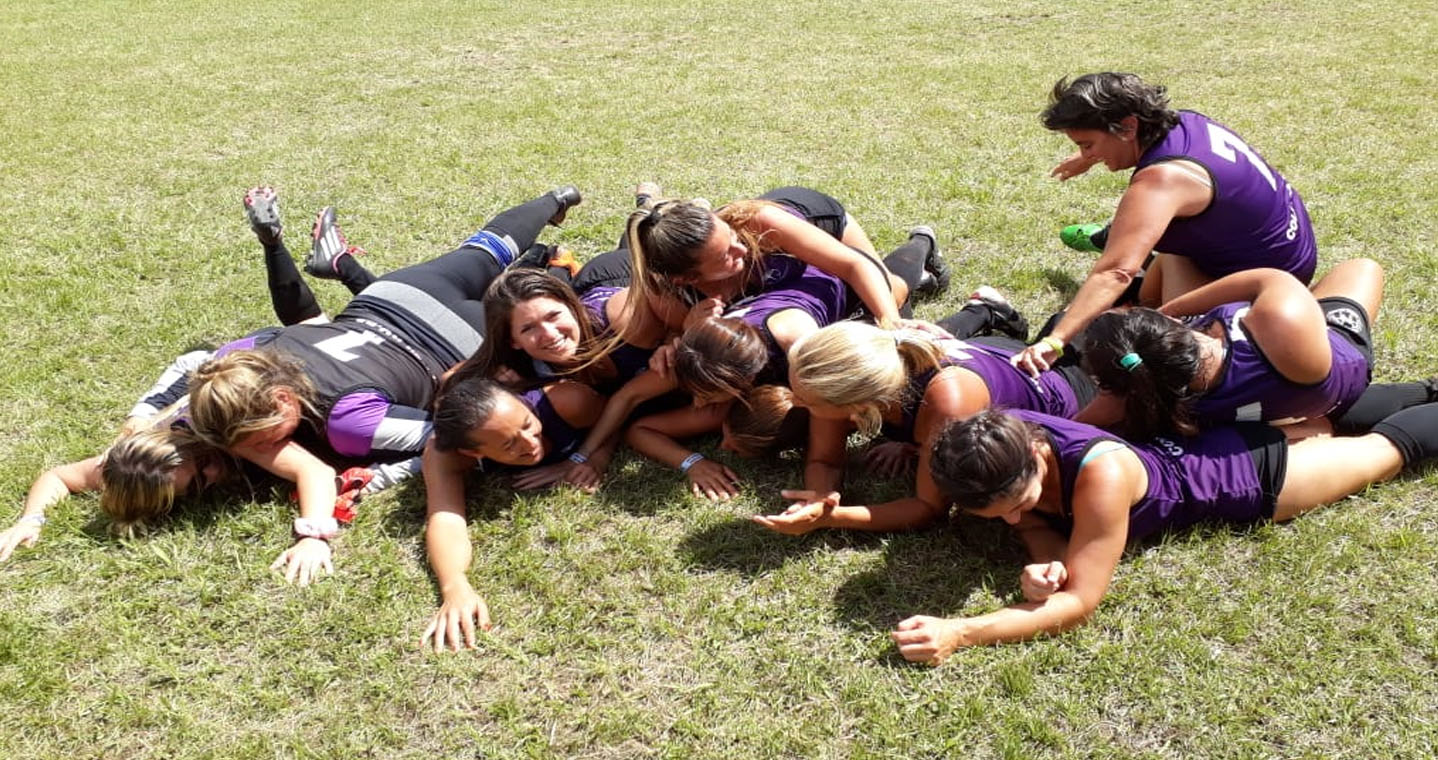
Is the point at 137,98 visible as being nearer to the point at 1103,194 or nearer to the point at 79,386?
the point at 79,386

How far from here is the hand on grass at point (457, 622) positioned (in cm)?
309

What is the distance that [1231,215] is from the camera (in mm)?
3734

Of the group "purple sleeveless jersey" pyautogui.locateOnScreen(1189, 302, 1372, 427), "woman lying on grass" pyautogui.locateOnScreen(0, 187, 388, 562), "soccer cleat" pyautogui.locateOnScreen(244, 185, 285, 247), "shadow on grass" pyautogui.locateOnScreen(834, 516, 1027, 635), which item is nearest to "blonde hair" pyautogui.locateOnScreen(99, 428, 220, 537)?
"woman lying on grass" pyautogui.locateOnScreen(0, 187, 388, 562)

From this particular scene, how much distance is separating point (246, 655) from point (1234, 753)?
292cm

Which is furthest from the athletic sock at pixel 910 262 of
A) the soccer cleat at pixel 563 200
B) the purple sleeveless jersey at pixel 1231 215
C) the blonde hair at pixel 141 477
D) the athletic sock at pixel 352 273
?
the blonde hair at pixel 141 477

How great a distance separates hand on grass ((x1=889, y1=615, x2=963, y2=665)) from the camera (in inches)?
111

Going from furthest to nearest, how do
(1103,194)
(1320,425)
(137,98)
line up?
(137,98)
(1103,194)
(1320,425)

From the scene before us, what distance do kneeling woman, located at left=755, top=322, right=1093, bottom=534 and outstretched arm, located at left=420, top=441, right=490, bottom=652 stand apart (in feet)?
3.30

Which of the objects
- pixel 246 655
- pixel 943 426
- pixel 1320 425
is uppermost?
pixel 943 426

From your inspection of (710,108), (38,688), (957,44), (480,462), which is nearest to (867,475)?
(480,462)

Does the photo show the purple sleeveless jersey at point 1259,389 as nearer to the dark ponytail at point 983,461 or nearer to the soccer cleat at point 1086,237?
the dark ponytail at point 983,461

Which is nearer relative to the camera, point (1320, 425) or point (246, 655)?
point (246, 655)

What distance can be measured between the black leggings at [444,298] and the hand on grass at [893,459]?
179 centimetres

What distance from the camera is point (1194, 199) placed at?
145 inches
